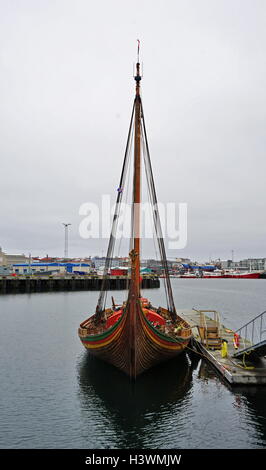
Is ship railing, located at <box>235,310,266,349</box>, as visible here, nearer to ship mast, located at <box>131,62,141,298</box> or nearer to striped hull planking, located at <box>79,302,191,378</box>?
striped hull planking, located at <box>79,302,191,378</box>

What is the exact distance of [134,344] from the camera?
54.7 feet

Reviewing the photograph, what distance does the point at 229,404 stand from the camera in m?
15.7

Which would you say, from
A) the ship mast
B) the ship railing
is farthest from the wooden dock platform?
the ship mast

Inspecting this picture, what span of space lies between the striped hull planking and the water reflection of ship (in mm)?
903

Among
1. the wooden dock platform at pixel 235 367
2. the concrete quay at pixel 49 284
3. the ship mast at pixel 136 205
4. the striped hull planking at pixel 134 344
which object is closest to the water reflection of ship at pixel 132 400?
the striped hull planking at pixel 134 344

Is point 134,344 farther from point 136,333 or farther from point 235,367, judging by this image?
point 235,367

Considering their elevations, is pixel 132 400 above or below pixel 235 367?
below

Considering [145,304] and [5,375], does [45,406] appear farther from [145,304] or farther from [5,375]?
[145,304]

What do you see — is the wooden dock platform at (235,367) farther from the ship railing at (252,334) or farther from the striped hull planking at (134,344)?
the striped hull planking at (134,344)

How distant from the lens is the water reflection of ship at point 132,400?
13195 mm

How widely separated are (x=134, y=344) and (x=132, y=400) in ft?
8.31

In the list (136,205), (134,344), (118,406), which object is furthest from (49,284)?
(118,406)

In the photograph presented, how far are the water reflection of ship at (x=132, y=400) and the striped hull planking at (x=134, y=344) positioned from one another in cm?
90

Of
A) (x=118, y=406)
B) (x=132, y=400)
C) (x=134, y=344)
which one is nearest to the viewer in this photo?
(x=118, y=406)
